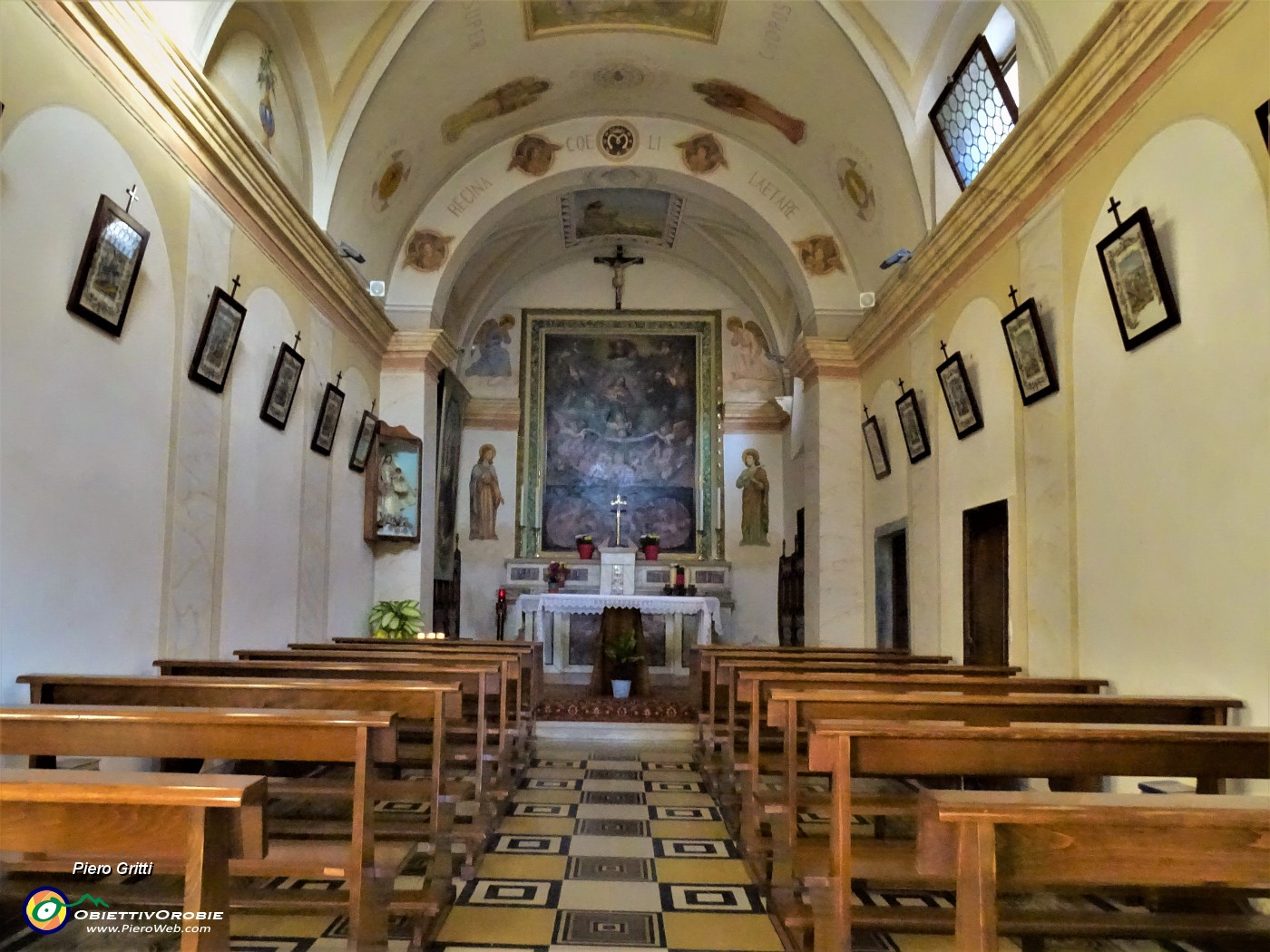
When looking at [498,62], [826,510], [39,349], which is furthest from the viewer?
[826,510]

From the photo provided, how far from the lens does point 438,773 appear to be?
11.8 feet

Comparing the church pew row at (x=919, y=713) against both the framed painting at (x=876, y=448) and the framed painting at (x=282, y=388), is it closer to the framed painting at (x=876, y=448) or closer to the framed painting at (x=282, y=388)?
the framed painting at (x=282, y=388)

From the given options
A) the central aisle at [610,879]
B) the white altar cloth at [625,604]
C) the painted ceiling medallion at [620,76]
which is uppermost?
the painted ceiling medallion at [620,76]

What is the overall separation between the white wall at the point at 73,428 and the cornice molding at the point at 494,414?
9.01 metres

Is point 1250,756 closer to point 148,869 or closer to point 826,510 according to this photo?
point 148,869

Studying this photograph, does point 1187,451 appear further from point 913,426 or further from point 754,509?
point 754,509

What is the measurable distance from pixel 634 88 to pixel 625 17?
124cm

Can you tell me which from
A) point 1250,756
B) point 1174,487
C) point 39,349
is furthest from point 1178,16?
point 39,349

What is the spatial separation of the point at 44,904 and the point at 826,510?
846 centimetres

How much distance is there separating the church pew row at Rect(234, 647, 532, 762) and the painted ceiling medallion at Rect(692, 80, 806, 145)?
632 centimetres

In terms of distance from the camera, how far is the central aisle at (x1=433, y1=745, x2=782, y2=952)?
3.39 metres

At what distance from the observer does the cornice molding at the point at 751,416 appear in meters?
14.3

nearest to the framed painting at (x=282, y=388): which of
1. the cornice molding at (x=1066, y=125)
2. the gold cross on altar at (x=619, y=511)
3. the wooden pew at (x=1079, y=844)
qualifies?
the cornice molding at (x=1066, y=125)

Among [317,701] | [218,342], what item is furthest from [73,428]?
[317,701]
